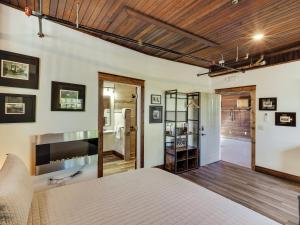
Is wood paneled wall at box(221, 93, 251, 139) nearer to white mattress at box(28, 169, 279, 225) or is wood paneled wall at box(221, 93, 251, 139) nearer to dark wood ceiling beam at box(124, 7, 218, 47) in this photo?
dark wood ceiling beam at box(124, 7, 218, 47)

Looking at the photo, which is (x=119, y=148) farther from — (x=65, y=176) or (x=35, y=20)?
(x=35, y=20)

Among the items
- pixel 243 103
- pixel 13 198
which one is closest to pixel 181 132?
pixel 13 198

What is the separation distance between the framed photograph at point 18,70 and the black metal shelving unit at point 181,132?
285 cm

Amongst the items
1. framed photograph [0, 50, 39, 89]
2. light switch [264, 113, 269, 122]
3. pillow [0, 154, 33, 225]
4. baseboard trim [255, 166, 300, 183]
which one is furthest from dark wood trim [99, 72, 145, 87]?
baseboard trim [255, 166, 300, 183]

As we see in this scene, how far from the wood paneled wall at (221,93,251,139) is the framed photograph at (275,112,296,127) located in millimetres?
4535

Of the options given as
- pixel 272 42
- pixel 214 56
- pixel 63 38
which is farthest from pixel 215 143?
pixel 63 38

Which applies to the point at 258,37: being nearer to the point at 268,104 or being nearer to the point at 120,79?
the point at 268,104

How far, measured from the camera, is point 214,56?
438 cm

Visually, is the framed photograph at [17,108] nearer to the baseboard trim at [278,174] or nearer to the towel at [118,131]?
the towel at [118,131]

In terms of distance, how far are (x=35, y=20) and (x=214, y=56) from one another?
→ 12.5 ft

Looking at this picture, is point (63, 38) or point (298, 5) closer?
point (298, 5)

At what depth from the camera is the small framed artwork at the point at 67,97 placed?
281 cm

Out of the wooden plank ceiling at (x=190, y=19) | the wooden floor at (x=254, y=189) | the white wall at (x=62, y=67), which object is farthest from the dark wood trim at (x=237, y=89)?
the white wall at (x=62, y=67)

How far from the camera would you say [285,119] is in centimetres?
389
